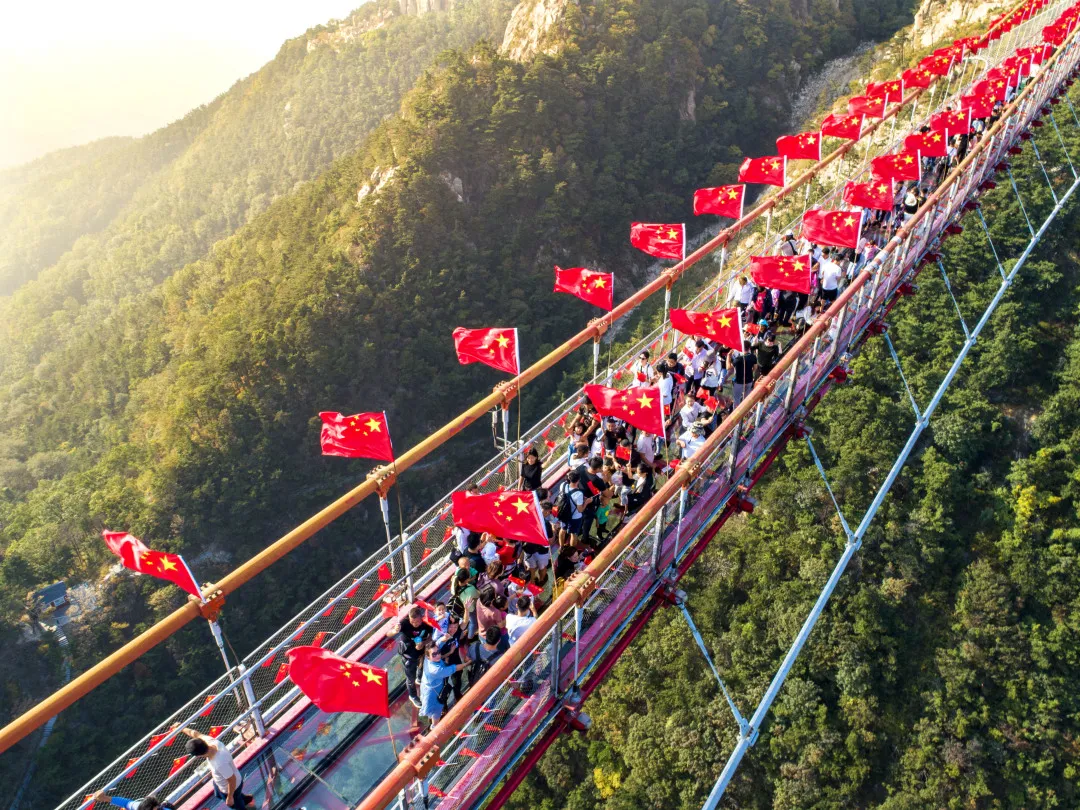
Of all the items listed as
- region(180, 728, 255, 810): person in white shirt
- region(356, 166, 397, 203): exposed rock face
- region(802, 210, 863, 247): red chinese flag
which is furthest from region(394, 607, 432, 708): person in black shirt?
region(356, 166, 397, 203): exposed rock face

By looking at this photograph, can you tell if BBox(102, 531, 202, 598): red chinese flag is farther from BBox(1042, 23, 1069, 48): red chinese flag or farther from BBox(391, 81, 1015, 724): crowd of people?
BBox(1042, 23, 1069, 48): red chinese flag

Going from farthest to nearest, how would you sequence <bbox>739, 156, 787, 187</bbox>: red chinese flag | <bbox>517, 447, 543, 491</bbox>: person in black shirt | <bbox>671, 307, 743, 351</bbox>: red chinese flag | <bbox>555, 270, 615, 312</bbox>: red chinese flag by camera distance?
<bbox>739, 156, 787, 187</bbox>: red chinese flag → <bbox>555, 270, 615, 312</bbox>: red chinese flag → <bbox>671, 307, 743, 351</bbox>: red chinese flag → <bbox>517, 447, 543, 491</bbox>: person in black shirt

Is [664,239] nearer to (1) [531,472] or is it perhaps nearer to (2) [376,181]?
(1) [531,472]

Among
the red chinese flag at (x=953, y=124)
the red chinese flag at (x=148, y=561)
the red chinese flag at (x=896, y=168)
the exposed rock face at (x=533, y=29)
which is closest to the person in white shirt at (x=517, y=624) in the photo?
the red chinese flag at (x=148, y=561)

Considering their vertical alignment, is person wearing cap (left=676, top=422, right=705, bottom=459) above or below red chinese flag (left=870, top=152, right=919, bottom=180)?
below

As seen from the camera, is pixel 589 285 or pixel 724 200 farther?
pixel 724 200

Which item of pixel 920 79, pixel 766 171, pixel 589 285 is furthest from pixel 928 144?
pixel 920 79
